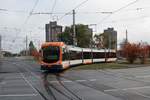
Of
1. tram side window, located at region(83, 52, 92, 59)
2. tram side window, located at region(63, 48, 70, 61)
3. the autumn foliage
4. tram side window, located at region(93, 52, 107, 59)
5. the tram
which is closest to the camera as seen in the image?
the tram

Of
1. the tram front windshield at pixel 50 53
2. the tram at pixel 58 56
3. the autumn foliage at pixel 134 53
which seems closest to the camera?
the tram at pixel 58 56

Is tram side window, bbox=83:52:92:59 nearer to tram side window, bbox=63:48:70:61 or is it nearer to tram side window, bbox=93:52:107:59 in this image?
tram side window, bbox=93:52:107:59

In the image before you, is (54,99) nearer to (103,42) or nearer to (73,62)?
(73,62)

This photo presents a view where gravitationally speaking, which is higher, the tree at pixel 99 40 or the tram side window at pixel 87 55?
the tree at pixel 99 40

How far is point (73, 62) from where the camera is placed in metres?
51.7

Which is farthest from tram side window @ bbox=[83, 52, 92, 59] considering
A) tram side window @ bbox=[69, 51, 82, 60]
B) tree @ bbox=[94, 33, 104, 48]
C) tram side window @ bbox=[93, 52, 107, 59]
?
A: tree @ bbox=[94, 33, 104, 48]

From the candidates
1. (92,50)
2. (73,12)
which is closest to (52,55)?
(73,12)

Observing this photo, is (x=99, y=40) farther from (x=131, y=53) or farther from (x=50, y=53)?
(x=50, y=53)

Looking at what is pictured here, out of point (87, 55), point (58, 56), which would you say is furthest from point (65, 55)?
point (87, 55)

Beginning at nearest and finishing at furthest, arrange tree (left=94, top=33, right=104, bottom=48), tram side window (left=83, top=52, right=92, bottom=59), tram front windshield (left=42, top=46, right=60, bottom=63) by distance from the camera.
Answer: tram front windshield (left=42, top=46, right=60, bottom=63) < tram side window (left=83, top=52, right=92, bottom=59) < tree (left=94, top=33, right=104, bottom=48)

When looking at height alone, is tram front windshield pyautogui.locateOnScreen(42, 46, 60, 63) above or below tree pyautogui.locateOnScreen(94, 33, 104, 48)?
below

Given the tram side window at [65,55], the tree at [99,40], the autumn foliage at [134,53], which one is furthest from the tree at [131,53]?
the tree at [99,40]

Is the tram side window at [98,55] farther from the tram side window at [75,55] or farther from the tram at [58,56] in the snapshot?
the tram at [58,56]

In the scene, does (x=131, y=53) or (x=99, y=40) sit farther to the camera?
(x=99, y=40)
